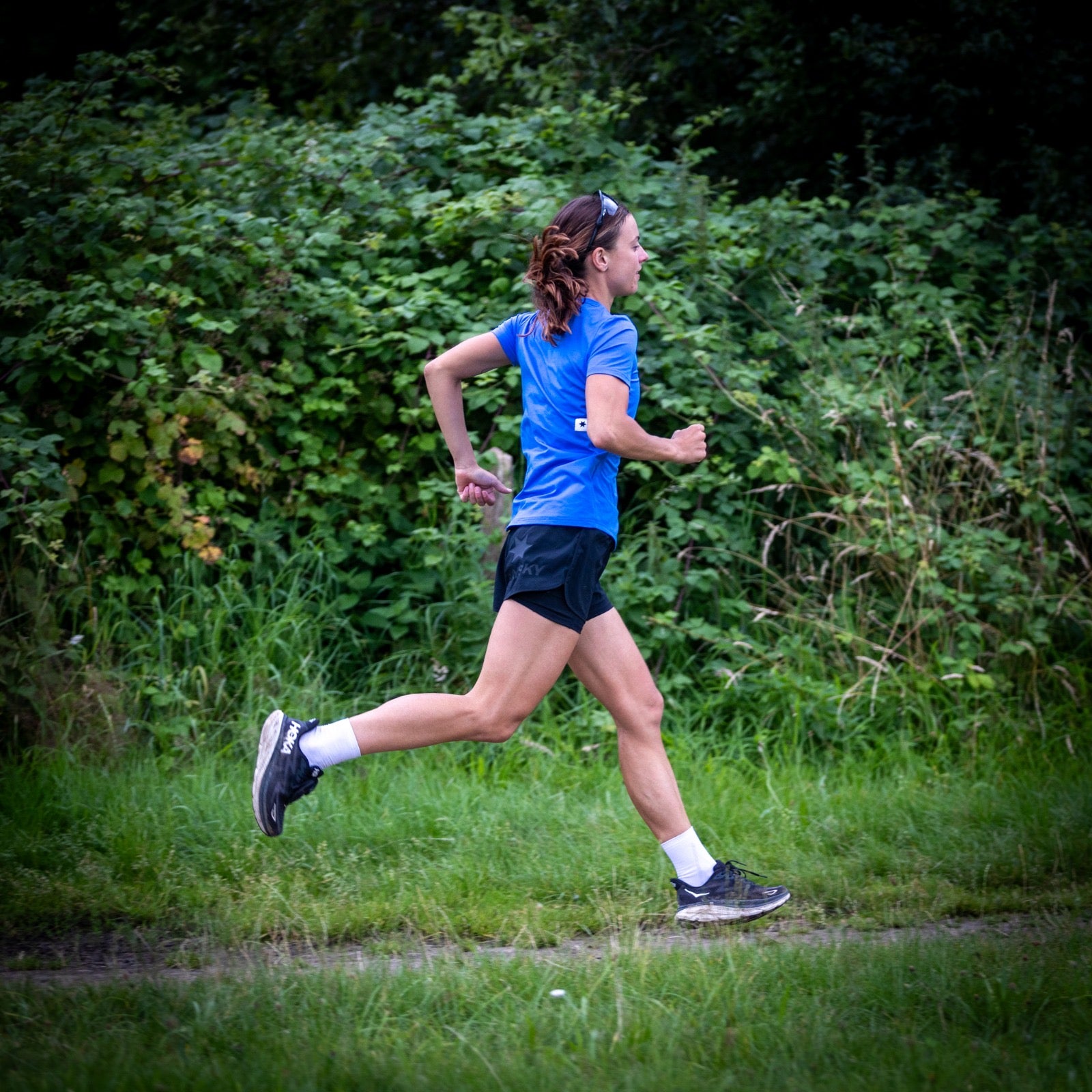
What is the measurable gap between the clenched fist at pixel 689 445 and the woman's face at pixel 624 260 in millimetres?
481

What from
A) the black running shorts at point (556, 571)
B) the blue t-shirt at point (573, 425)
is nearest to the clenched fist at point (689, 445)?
the blue t-shirt at point (573, 425)

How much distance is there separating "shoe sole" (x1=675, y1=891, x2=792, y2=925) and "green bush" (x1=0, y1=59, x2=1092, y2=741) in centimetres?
182

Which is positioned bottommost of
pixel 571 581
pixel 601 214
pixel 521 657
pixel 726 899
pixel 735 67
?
pixel 726 899

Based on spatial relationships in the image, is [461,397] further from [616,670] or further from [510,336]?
[616,670]

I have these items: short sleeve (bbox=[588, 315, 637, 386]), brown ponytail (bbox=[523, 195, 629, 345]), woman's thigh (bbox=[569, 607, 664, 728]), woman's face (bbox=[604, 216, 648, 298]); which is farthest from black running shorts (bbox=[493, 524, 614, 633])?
woman's face (bbox=[604, 216, 648, 298])

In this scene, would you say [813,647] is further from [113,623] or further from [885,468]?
[113,623]

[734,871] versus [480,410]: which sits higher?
[480,410]

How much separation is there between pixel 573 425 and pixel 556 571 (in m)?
0.44

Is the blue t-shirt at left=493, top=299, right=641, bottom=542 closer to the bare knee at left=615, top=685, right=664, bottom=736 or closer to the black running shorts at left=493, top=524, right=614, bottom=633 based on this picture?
the black running shorts at left=493, top=524, right=614, bottom=633

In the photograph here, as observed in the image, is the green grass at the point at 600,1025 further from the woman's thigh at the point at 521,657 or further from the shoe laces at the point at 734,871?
the woman's thigh at the point at 521,657

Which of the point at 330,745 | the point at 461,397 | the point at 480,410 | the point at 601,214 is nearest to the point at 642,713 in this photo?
the point at 330,745

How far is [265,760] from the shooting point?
373cm

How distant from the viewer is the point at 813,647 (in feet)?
19.2

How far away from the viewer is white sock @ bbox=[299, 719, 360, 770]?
3.65m
